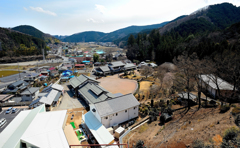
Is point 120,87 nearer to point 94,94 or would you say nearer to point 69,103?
point 94,94

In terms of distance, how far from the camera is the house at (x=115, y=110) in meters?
15.8

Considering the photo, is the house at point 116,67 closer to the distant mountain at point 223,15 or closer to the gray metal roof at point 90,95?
the gray metal roof at point 90,95

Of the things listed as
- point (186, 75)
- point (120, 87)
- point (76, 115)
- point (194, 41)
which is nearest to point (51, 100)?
point (76, 115)

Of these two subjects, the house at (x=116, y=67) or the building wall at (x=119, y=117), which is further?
the house at (x=116, y=67)

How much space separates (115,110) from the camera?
53.7 ft

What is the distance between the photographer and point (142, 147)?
1072 cm

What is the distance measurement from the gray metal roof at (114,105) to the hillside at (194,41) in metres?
24.2

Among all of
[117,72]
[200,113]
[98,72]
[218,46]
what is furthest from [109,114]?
[218,46]

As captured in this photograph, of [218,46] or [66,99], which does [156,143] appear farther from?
[218,46]

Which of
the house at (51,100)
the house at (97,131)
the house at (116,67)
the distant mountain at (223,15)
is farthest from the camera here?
the distant mountain at (223,15)

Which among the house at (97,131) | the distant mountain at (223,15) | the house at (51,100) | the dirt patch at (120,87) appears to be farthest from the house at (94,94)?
the distant mountain at (223,15)

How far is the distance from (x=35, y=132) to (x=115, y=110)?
856cm

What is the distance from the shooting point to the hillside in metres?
36.2

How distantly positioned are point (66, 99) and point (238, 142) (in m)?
25.1
